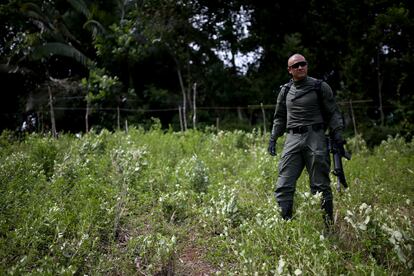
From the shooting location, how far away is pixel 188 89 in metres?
16.6

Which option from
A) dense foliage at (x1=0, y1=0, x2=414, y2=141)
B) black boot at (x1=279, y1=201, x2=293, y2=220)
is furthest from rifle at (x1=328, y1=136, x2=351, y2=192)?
dense foliage at (x1=0, y1=0, x2=414, y2=141)

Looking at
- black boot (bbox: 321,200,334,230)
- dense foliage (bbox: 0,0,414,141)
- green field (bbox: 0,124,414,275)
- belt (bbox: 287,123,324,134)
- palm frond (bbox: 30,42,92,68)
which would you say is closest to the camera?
green field (bbox: 0,124,414,275)

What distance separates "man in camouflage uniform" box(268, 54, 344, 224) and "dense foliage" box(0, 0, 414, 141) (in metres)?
8.63

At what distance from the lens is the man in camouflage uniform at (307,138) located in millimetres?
4578

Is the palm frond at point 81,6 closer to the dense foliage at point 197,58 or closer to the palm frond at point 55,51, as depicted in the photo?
the dense foliage at point 197,58

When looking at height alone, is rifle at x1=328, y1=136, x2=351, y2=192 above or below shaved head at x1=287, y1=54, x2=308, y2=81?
below

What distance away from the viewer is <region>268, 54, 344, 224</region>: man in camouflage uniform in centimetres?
458

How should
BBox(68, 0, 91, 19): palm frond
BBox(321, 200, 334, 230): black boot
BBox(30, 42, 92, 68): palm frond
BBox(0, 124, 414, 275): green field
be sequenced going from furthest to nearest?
BBox(68, 0, 91, 19): palm frond → BBox(30, 42, 92, 68): palm frond → BBox(321, 200, 334, 230): black boot → BBox(0, 124, 414, 275): green field

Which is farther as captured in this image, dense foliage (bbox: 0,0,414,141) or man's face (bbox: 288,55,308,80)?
dense foliage (bbox: 0,0,414,141)

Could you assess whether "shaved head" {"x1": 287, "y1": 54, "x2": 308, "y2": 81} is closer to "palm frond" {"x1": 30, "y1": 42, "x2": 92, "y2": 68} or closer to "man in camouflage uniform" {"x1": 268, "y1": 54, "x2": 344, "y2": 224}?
"man in camouflage uniform" {"x1": 268, "y1": 54, "x2": 344, "y2": 224}

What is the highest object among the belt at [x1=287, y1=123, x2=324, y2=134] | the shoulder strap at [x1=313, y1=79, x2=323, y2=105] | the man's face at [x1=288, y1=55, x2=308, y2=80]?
the man's face at [x1=288, y1=55, x2=308, y2=80]

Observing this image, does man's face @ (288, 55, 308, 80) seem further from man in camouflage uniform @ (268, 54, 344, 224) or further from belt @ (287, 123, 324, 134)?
belt @ (287, 123, 324, 134)

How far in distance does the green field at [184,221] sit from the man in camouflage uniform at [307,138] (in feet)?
0.90

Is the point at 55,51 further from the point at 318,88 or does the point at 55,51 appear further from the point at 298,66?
the point at 318,88
